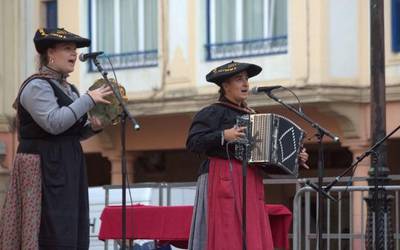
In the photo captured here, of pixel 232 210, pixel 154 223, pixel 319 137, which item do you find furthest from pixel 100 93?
pixel 154 223

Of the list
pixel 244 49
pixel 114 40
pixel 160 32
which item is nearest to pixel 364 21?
pixel 244 49

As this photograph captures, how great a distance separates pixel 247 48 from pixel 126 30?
8.96 feet

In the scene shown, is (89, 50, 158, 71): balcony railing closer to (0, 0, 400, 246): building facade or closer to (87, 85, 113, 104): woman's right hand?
(0, 0, 400, 246): building facade

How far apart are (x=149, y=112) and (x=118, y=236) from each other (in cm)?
877

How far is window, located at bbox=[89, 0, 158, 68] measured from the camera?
19.2 meters

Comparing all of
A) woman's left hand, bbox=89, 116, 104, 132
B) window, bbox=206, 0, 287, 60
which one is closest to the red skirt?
woman's left hand, bbox=89, 116, 104, 132

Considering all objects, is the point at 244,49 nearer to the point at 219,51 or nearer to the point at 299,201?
the point at 219,51

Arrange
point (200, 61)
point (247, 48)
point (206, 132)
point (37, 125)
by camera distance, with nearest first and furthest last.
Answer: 1. point (37, 125)
2. point (206, 132)
3. point (247, 48)
4. point (200, 61)

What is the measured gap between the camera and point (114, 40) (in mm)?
19750

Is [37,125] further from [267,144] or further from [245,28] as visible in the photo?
[245,28]

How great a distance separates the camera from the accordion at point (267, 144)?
7.70m

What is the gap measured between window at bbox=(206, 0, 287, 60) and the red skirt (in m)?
9.51

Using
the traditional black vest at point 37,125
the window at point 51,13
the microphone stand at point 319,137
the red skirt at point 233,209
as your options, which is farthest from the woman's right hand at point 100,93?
the window at point 51,13

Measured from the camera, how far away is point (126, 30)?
1970cm
